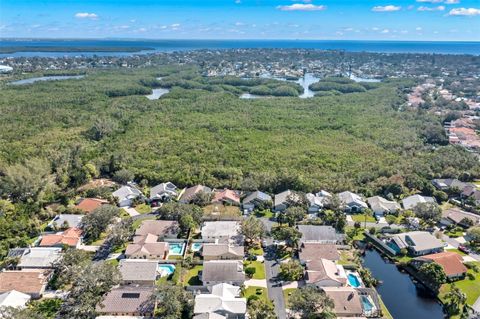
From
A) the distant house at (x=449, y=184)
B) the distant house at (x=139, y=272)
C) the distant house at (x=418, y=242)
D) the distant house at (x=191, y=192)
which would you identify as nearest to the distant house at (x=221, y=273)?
the distant house at (x=139, y=272)

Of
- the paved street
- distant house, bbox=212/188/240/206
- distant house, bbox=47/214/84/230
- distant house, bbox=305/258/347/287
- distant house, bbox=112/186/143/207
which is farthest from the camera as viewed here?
distant house, bbox=112/186/143/207

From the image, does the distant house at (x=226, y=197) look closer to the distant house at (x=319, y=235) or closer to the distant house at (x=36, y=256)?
the distant house at (x=319, y=235)

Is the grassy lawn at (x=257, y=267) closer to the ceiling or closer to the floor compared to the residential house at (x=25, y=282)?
closer to the floor

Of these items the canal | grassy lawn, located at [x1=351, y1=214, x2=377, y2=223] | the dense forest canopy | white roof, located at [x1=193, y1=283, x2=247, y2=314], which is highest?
the dense forest canopy

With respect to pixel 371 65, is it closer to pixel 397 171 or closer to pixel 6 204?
pixel 397 171

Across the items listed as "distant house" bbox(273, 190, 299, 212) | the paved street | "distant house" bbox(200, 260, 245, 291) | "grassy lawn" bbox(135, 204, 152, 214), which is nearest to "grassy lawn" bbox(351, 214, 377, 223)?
"distant house" bbox(273, 190, 299, 212)

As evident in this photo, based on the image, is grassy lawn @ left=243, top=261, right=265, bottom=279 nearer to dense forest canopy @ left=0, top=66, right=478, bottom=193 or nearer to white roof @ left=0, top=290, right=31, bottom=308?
dense forest canopy @ left=0, top=66, right=478, bottom=193
